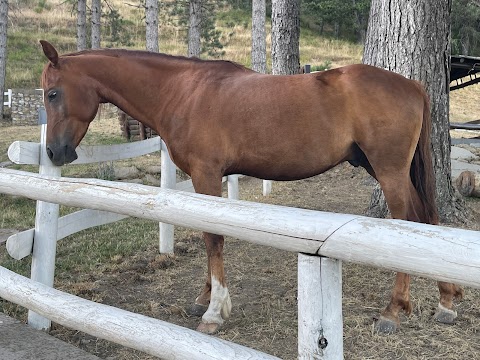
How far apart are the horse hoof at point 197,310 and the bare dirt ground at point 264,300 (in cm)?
4

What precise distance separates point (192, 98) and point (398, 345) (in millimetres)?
2053

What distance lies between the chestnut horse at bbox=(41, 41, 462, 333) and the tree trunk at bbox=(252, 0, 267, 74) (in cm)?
856

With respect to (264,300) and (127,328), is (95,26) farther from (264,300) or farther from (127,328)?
(127,328)

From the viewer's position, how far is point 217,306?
354 cm

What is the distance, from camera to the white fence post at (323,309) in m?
1.64

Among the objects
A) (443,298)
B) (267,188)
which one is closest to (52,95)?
(443,298)

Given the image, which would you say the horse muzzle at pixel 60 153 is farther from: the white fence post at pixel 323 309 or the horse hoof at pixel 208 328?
the white fence post at pixel 323 309

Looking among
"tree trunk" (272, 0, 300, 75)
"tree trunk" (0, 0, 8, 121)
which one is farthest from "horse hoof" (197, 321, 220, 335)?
"tree trunk" (0, 0, 8, 121)

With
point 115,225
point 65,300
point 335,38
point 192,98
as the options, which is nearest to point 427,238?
point 65,300

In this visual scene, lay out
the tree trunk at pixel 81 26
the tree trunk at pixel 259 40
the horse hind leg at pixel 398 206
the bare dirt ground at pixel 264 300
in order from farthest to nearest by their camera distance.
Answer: the tree trunk at pixel 81 26, the tree trunk at pixel 259 40, the horse hind leg at pixel 398 206, the bare dirt ground at pixel 264 300

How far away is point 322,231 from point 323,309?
0.80 feet

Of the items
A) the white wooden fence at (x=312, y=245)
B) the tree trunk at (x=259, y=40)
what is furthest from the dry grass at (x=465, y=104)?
the white wooden fence at (x=312, y=245)

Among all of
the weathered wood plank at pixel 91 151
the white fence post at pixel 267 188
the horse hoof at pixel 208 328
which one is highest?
the weathered wood plank at pixel 91 151

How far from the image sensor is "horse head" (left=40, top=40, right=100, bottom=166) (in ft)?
11.8
